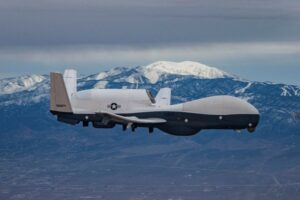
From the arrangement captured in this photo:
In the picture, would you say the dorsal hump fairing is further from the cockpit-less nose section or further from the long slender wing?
the long slender wing

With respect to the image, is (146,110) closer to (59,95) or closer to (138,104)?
(138,104)

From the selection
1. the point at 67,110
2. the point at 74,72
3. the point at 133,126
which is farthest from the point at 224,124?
the point at 74,72

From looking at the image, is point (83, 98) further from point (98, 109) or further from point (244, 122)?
point (244, 122)

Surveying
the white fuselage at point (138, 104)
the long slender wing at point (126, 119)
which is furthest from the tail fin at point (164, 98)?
the white fuselage at point (138, 104)

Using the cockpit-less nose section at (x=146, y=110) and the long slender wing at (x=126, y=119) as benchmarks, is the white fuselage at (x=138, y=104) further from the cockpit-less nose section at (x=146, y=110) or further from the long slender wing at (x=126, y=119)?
the long slender wing at (x=126, y=119)

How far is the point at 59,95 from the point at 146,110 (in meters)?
10.5

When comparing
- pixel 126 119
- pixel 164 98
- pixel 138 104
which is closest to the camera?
pixel 126 119

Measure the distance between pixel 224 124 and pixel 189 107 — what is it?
462 cm

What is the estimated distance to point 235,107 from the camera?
12725cm

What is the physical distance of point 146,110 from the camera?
129 meters

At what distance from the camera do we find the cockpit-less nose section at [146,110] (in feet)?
417

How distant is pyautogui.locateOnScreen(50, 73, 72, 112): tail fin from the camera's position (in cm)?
12631

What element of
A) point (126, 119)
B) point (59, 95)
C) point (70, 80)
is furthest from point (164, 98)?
point (59, 95)

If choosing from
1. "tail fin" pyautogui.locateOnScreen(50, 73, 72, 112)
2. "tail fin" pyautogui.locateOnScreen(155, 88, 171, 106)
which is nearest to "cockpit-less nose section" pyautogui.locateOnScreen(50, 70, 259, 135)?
"tail fin" pyautogui.locateOnScreen(50, 73, 72, 112)
